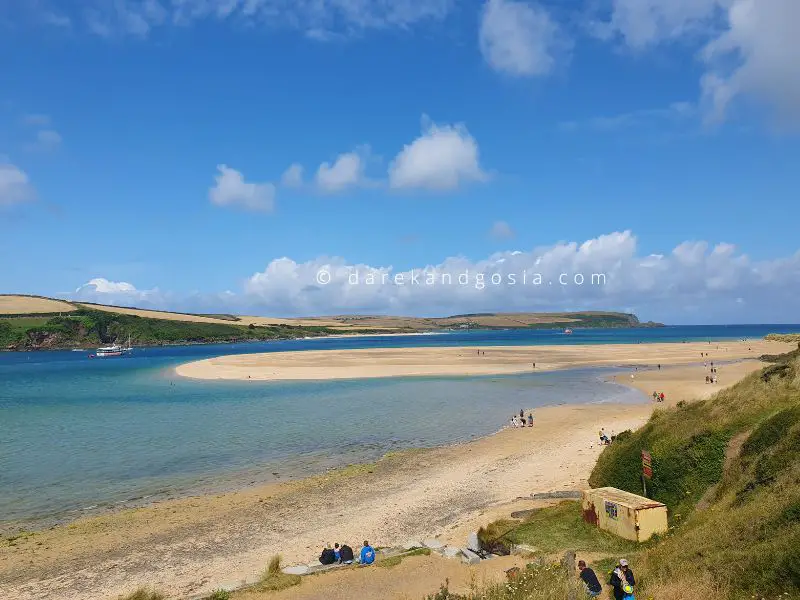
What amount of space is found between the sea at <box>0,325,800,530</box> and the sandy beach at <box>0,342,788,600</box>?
2.52 m

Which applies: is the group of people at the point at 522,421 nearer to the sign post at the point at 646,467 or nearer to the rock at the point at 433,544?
the sign post at the point at 646,467

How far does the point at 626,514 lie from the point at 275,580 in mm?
10198

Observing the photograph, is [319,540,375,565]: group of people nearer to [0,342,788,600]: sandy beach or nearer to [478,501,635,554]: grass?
[0,342,788,600]: sandy beach

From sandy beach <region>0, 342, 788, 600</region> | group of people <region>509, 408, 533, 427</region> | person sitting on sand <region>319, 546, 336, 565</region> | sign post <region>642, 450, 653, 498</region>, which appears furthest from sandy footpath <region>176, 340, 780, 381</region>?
person sitting on sand <region>319, 546, 336, 565</region>

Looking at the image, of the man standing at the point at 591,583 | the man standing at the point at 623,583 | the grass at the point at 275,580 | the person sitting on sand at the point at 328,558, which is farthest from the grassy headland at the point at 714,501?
the grass at the point at 275,580

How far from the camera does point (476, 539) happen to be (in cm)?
1662

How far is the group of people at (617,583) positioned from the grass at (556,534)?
10.4ft

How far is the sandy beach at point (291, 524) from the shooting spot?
1642 centimetres

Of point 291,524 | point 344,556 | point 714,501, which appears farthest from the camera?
point 291,524

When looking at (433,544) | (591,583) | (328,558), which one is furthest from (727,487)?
(328,558)

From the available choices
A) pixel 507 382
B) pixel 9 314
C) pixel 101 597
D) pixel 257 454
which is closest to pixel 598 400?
pixel 507 382

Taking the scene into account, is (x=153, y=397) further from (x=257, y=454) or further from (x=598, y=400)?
(x=598, y=400)

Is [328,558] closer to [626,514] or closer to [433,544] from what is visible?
[433,544]

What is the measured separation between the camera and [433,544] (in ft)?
55.6
